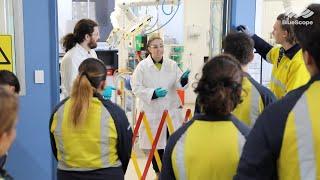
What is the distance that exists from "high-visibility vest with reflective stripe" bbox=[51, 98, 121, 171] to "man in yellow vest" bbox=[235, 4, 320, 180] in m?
1.00

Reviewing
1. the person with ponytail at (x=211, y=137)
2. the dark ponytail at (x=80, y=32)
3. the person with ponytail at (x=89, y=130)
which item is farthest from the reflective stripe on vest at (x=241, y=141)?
the dark ponytail at (x=80, y=32)

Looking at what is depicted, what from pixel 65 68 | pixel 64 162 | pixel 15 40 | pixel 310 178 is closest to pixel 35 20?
pixel 15 40

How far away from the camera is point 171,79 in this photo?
385 centimetres

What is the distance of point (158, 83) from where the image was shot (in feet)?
12.7

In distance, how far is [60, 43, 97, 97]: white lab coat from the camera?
10.8 ft

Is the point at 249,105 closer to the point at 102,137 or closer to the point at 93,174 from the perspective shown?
the point at 102,137

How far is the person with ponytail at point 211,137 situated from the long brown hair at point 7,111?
2.06 feet

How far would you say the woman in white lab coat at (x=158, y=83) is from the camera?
383 centimetres

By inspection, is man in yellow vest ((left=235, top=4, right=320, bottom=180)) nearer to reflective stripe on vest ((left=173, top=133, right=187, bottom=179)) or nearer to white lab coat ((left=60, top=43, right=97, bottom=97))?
reflective stripe on vest ((left=173, top=133, right=187, bottom=179))

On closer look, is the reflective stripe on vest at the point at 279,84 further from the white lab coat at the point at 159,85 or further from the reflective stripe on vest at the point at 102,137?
the white lab coat at the point at 159,85

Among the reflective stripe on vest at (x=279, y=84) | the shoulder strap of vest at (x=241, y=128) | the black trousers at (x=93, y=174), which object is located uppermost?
the reflective stripe on vest at (x=279, y=84)

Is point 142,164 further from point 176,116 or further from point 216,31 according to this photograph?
point 216,31

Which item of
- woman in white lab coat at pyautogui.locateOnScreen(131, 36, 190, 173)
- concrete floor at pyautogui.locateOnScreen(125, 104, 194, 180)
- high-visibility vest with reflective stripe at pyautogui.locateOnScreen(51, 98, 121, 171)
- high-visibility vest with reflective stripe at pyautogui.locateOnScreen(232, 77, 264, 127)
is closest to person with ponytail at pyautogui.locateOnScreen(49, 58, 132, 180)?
high-visibility vest with reflective stripe at pyautogui.locateOnScreen(51, 98, 121, 171)

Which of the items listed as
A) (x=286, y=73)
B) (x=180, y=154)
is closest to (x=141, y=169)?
(x=286, y=73)
